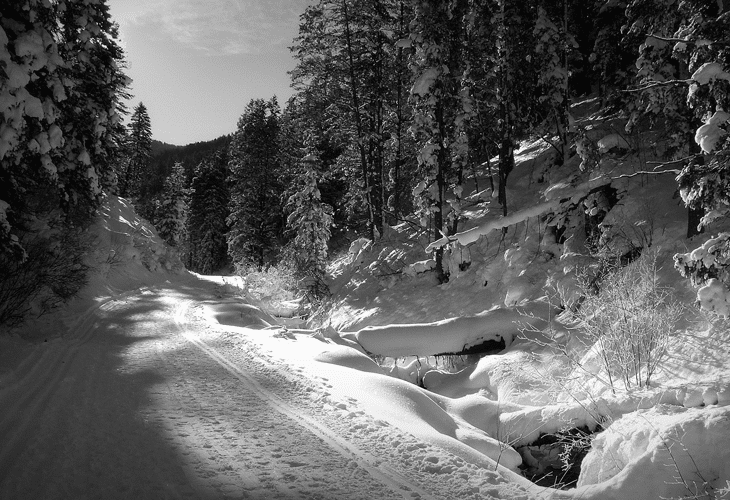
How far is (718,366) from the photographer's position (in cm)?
614

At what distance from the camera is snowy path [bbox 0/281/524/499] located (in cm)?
410

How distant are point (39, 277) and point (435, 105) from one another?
40.6 feet

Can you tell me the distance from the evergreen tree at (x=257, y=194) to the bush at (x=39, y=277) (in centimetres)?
1867

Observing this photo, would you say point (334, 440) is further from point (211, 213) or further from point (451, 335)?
point (211, 213)

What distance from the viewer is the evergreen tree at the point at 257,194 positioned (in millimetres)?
32438

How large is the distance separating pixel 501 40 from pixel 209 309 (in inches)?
550

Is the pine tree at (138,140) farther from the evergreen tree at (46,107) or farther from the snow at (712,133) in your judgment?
the snow at (712,133)

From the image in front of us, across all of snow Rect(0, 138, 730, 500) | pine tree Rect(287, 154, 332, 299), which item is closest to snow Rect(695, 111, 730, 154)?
snow Rect(0, 138, 730, 500)

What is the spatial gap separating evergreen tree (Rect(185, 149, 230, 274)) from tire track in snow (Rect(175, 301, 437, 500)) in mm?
36857

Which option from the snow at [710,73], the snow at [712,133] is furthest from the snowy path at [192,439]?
the snow at [710,73]

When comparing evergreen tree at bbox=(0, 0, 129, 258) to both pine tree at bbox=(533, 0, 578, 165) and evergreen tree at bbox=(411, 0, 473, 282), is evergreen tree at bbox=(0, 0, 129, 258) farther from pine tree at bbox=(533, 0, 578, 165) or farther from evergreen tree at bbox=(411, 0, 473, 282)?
pine tree at bbox=(533, 0, 578, 165)

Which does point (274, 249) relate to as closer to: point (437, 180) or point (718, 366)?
point (437, 180)

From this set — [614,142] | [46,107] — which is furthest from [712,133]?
[46,107]

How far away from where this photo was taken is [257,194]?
32.7 metres
